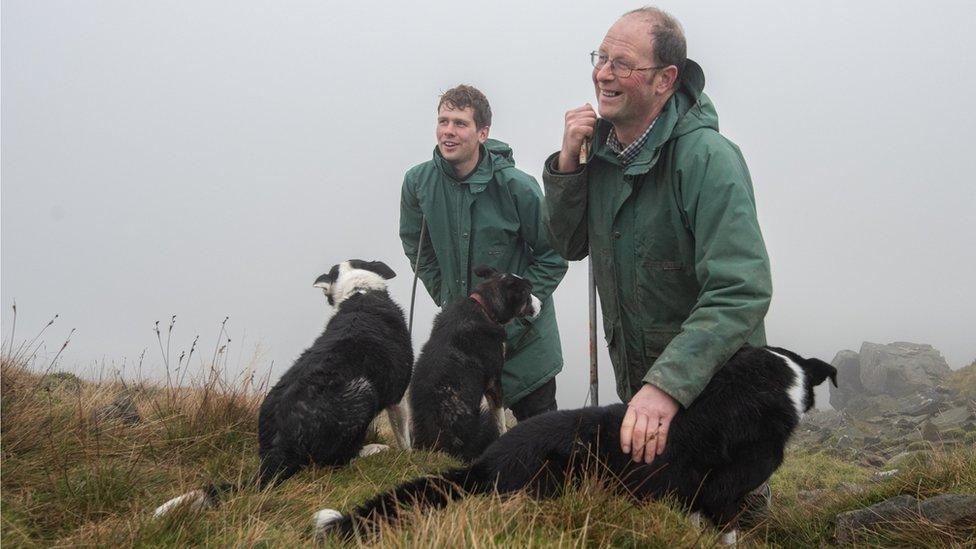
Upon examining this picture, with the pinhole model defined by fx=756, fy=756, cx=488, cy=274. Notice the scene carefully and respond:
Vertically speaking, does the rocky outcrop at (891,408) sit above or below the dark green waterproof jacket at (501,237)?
below

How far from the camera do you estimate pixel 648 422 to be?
3.58 m

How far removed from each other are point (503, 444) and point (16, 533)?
232 cm

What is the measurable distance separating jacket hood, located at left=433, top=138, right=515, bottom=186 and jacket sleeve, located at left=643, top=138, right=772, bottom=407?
10.6ft

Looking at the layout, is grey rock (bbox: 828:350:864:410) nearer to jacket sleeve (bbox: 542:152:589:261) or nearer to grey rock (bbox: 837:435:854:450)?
grey rock (bbox: 837:435:854:450)

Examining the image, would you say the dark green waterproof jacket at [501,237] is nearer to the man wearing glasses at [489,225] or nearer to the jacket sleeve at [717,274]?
the man wearing glasses at [489,225]

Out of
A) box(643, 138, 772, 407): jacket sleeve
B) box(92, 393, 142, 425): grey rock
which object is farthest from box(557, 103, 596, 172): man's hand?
box(92, 393, 142, 425): grey rock

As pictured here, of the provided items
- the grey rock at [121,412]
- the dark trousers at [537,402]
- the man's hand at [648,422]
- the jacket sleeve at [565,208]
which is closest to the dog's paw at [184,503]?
the man's hand at [648,422]

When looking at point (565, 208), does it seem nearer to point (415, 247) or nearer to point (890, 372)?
point (415, 247)

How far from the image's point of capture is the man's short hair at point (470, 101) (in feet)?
23.6

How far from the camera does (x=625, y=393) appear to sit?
16.6 feet

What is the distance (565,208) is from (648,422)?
5.37 feet

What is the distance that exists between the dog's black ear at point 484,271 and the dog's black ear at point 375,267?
0.87 meters

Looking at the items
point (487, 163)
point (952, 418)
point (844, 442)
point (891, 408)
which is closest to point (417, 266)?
point (487, 163)

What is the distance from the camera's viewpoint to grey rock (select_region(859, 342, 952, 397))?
23297 millimetres
